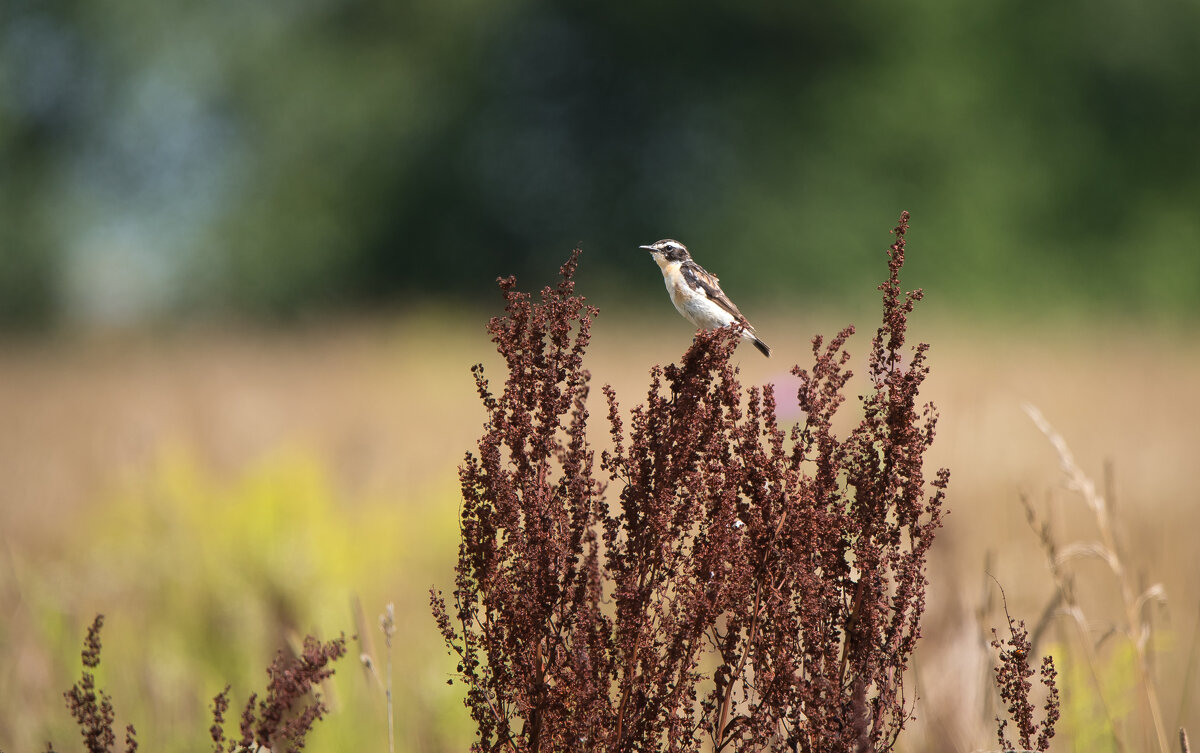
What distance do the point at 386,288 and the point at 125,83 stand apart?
25.3ft

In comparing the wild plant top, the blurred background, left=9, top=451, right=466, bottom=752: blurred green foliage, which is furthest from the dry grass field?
the blurred background

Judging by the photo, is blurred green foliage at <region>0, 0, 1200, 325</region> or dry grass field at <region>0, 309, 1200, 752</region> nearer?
dry grass field at <region>0, 309, 1200, 752</region>

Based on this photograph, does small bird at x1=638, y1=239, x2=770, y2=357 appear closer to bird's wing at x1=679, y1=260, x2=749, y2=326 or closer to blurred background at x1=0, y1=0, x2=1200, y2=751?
bird's wing at x1=679, y1=260, x2=749, y2=326

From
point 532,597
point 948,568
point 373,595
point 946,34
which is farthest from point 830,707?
point 946,34

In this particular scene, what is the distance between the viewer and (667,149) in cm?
2750

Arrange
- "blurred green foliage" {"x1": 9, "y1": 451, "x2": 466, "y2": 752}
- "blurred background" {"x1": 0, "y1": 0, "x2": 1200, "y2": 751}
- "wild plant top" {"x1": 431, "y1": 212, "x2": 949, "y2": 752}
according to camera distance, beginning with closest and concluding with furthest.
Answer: "wild plant top" {"x1": 431, "y1": 212, "x2": 949, "y2": 752}
"blurred green foliage" {"x1": 9, "y1": 451, "x2": 466, "y2": 752}
"blurred background" {"x1": 0, "y1": 0, "x2": 1200, "y2": 751}

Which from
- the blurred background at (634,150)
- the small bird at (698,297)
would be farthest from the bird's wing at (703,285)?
the blurred background at (634,150)

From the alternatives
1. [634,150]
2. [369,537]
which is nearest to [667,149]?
[634,150]

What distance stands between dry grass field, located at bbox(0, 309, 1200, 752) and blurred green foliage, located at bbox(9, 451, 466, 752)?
1 centimetres

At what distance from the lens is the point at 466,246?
1090 inches

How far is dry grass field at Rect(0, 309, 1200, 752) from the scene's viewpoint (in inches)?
144

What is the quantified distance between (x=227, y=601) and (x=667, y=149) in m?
23.8

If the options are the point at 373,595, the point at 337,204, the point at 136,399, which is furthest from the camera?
the point at 337,204

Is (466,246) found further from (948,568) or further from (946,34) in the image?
(948,568)
